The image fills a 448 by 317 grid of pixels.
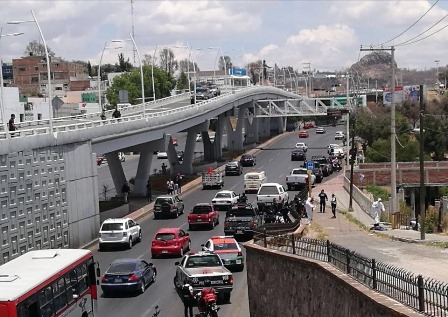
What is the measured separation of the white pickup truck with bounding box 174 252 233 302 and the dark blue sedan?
1.47 metres

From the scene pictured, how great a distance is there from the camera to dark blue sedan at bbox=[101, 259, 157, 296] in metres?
26.3

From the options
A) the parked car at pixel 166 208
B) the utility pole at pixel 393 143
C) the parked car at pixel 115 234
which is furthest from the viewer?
the parked car at pixel 166 208

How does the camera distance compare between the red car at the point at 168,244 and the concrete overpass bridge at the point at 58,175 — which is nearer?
the concrete overpass bridge at the point at 58,175

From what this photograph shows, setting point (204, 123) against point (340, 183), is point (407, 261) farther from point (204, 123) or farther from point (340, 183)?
point (204, 123)

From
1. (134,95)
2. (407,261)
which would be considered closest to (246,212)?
(407,261)

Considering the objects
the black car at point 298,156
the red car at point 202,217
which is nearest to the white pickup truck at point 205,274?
the red car at point 202,217

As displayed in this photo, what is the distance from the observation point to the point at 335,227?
120 ft

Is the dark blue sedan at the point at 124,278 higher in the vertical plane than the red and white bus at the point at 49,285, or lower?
lower

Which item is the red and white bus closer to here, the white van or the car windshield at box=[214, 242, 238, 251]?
the car windshield at box=[214, 242, 238, 251]

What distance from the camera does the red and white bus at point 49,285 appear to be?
1515cm

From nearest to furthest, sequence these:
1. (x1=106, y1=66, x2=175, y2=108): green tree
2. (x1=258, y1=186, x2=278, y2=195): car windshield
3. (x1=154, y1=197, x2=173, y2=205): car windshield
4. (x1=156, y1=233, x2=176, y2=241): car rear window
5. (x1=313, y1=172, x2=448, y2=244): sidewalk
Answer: (x1=313, y1=172, x2=448, y2=244): sidewalk < (x1=156, y1=233, x2=176, y2=241): car rear window < (x1=154, y1=197, x2=173, y2=205): car windshield < (x1=258, y1=186, x2=278, y2=195): car windshield < (x1=106, y1=66, x2=175, y2=108): green tree

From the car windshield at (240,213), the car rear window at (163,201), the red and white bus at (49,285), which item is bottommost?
the car rear window at (163,201)

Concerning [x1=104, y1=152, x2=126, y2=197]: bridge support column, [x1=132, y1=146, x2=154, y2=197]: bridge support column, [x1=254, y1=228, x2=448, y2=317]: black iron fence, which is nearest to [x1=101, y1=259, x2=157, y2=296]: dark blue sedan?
[x1=254, y1=228, x2=448, y2=317]: black iron fence

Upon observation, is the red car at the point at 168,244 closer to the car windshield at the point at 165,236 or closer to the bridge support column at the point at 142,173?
the car windshield at the point at 165,236
